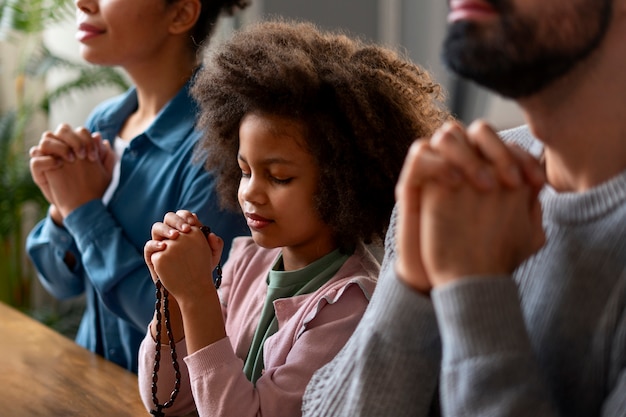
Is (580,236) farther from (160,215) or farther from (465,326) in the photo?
(160,215)

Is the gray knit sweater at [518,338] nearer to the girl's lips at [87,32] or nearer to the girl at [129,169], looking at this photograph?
the girl at [129,169]

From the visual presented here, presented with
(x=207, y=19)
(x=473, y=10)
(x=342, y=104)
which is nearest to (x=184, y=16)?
(x=207, y=19)

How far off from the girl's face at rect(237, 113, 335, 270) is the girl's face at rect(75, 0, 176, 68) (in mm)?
652

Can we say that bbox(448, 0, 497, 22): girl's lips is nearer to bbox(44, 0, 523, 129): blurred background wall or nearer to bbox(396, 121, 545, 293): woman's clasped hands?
bbox(396, 121, 545, 293): woman's clasped hands

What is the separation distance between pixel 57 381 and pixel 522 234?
1.01 metres

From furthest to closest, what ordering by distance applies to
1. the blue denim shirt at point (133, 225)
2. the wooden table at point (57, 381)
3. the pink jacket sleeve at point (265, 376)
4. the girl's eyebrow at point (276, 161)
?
1. the blue denim shirt at point (133, 225)
2. the wooden table at point (57, 381)
3. the girl's eyebrow at point (276, 161)
4. the pink jacket sleeve at point (265, 376)

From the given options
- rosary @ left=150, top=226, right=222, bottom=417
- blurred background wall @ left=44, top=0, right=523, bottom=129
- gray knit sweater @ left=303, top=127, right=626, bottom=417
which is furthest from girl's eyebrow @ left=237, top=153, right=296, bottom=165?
blurred background wall @ left=44, top=0, right=523, bottom=129

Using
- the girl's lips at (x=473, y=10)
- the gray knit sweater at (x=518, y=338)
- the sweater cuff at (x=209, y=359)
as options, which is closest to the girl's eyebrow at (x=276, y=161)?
the sweater cuff at (x=209, y=359)

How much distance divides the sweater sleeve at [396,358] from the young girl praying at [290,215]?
0.91ft

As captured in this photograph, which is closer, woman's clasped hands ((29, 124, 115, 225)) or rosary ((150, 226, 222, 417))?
rosary ((150, 226, 222, 417))

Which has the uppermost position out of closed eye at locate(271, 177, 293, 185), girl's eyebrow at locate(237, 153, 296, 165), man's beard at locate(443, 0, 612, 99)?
man's beard at locate(443, 0, 612, 99)

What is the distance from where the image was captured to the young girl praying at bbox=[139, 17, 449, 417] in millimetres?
1250

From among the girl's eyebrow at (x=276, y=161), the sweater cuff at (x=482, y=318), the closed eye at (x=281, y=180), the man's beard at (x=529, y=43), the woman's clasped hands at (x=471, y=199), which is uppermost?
the man's beard at (x=529, y=43)

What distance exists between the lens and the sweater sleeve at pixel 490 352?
0.82 m
